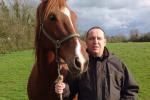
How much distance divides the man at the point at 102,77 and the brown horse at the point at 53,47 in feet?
0.66

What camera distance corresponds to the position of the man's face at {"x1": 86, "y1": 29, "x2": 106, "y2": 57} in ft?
15.5

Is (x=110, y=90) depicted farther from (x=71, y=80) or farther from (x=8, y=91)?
(x=8, y=91)

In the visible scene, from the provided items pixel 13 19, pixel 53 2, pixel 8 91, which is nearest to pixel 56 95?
pixel 53 2

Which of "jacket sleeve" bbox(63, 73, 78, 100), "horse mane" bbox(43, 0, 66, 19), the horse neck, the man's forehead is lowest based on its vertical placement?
"jacket sleeve" bbox(63, 73, 78, 100)

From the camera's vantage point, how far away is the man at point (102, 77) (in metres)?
4.73

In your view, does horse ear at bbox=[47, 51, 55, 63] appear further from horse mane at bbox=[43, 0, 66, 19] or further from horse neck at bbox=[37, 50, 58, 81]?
horse mane at bbox=[43, 0, 66, 19]

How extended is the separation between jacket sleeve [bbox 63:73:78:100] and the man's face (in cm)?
50

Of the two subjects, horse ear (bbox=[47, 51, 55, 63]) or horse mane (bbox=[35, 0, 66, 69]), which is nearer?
horse mane (bbox=[35, 0, 66, 69])

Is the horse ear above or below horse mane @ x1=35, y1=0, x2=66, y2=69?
below

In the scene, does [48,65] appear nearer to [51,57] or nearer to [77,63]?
[51,57]

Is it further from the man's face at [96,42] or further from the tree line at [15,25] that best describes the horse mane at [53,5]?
the tree line at [15,25]

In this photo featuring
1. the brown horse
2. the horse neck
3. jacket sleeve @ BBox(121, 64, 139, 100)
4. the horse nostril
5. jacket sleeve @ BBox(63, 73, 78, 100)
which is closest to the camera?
the horse nostril

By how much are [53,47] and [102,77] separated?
88 centimetres

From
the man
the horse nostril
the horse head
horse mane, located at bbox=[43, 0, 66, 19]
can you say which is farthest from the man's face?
horse mane, located at bbox=[43, 0, 66, 19]
